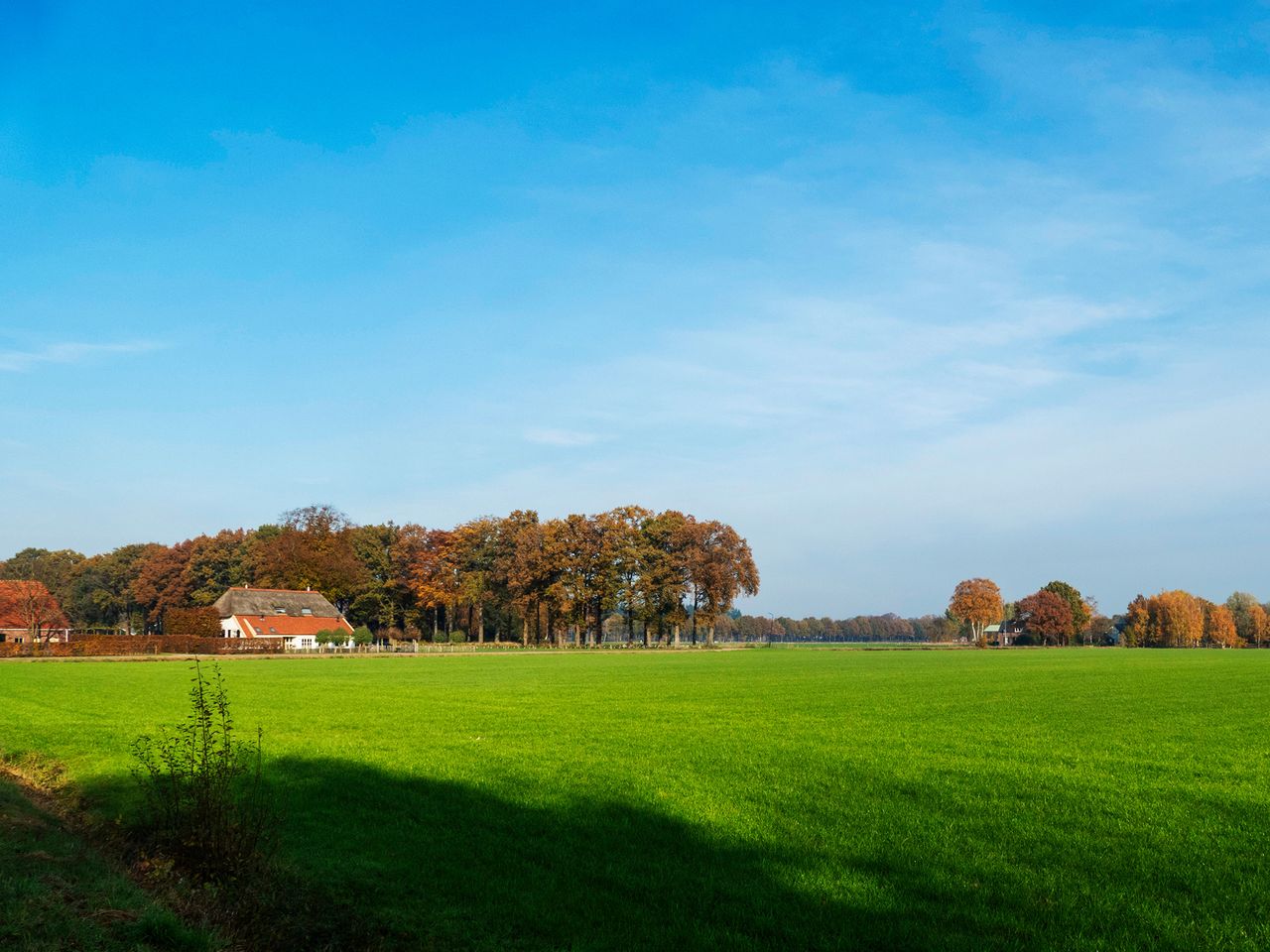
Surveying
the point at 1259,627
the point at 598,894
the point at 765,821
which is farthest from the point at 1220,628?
the point at 598,894

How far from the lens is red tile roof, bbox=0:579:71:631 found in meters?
94.1

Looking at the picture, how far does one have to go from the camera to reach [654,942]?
25.8 ft

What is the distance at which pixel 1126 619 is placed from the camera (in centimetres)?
19738

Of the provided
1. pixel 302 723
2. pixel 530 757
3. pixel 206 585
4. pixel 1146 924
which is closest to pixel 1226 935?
pixel 1146 924

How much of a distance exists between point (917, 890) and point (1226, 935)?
2578mm

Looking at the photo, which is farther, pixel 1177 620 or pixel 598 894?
pixel 1177 620

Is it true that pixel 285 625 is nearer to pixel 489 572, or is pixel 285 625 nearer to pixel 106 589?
pixel 489 572

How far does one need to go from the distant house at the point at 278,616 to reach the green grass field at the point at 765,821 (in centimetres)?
8701

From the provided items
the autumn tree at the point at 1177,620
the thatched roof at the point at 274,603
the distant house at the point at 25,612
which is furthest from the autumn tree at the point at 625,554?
the autumn tree at the point at 1177,620

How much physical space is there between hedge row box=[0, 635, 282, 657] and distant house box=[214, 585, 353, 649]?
1482 centimetres

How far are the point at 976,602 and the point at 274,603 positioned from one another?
127 m

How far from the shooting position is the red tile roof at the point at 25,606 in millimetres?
94125

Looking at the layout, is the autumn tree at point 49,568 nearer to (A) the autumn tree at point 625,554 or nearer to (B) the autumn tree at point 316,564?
(B) the autumn tree at point 316,564

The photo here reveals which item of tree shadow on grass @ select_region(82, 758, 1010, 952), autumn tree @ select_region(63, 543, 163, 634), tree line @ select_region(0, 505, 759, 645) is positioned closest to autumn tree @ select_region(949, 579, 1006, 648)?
tree line @ select_region(0, 505, 759, 645)
